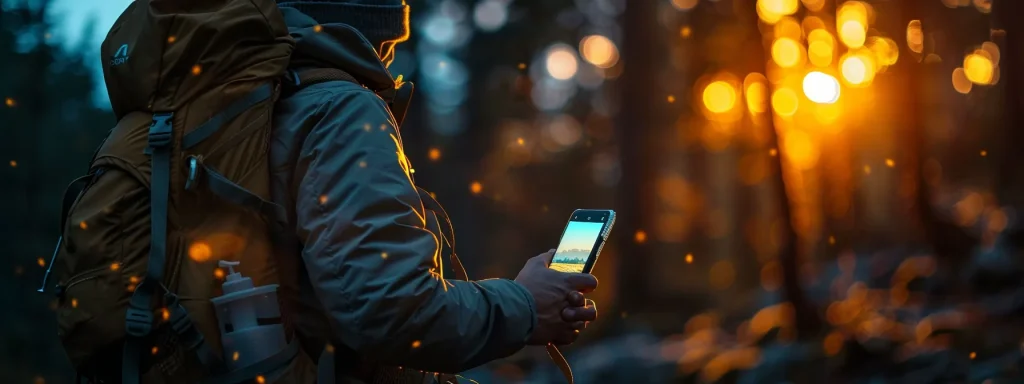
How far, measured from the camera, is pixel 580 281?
2.31 metres

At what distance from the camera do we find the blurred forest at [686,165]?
834 centimetres

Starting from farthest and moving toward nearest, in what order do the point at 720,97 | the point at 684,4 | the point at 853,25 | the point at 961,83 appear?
the point at 961,83, the point at 853,25, the point at 720,97, the point at 684,4

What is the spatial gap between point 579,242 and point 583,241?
0.6 inches

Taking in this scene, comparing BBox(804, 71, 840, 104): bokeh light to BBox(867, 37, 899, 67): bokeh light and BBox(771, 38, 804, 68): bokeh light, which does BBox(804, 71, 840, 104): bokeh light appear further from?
BBox(867, 37, 899, 67): bokeh light

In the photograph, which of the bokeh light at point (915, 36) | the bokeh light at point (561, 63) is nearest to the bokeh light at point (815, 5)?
the bokeh light at point (915, 36)

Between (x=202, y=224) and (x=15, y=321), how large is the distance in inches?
276

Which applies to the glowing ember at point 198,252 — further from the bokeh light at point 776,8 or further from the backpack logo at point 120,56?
the bokeh light at point 776,8

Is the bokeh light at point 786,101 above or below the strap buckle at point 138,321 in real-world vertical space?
below

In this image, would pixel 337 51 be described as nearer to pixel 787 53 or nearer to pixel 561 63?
pixel 561 63

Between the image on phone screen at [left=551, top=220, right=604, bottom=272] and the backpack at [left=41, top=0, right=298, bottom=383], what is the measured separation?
0.80 m

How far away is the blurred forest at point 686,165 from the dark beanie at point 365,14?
19.7ft

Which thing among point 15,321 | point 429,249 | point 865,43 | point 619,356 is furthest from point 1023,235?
point 429,249

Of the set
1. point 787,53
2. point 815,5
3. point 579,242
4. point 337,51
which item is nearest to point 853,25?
point 787,53

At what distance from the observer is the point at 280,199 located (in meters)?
2.12
